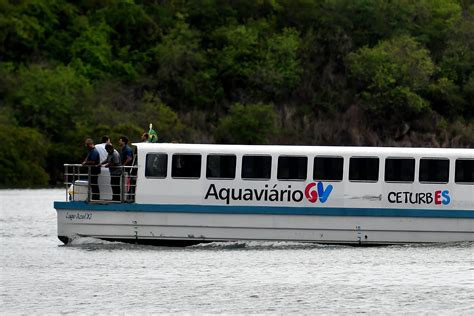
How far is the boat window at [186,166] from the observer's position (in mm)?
38844

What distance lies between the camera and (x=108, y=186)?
39250mm

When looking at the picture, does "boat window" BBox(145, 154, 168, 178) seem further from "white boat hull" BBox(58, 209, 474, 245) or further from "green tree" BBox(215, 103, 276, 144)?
"green tree" BBox(215, 103, 276, 144)

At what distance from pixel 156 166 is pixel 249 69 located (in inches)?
3290

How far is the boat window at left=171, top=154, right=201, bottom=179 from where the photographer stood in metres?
38.8

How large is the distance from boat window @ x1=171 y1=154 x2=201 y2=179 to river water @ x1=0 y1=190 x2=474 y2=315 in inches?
73.6

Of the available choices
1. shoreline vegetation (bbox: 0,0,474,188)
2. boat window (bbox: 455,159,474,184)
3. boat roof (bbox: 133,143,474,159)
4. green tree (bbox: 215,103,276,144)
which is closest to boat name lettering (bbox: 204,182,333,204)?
boat roof (bbox: 133,143,474,159)

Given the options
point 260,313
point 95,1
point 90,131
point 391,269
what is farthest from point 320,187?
point 95,1

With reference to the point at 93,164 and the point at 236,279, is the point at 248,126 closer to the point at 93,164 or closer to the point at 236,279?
the point at 93,164

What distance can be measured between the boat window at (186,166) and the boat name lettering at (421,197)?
4.57 meters

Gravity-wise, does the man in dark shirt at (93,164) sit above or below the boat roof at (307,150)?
below

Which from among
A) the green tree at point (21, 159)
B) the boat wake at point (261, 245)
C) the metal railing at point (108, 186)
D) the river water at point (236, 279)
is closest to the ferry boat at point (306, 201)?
the metal railing at point (108, 186)

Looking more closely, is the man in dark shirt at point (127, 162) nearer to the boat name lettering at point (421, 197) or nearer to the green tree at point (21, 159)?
the boat name lettering at point (421, 197)

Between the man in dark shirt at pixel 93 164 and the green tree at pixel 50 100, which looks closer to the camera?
the man in dark shirt at pixel 93 164

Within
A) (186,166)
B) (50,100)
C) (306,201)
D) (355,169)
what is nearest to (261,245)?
(306,201)
